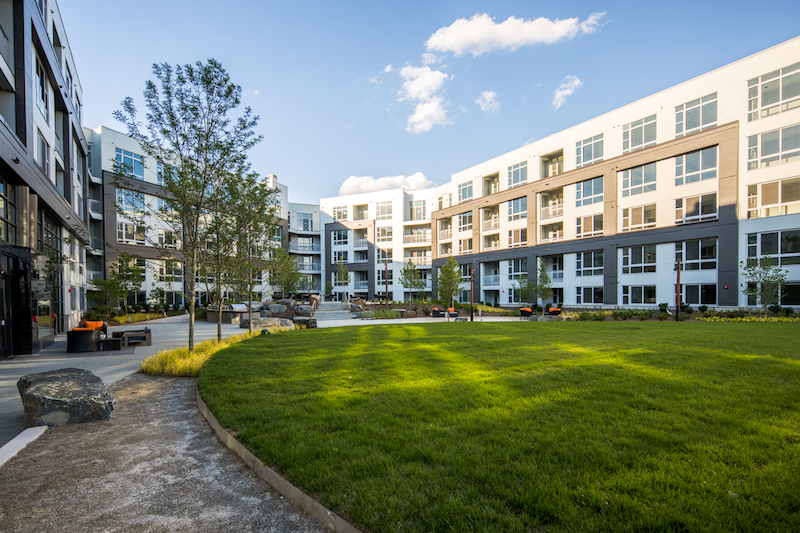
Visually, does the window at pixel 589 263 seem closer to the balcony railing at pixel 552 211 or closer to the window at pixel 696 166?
the balcony railing at pixel 552 211

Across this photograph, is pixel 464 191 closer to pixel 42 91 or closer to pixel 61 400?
pixel 42 91

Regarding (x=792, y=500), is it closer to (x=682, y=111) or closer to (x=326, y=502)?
(x=326, y=502)

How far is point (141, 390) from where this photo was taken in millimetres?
8180

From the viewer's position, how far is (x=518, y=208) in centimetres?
4150

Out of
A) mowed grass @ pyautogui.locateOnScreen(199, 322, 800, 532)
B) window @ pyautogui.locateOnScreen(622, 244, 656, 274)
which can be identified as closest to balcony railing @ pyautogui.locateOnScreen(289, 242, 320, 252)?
window @ pyautogui.locateOnScreen(622, 244, 656, 274)

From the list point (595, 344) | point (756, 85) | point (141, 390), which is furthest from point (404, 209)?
point (141, 390)

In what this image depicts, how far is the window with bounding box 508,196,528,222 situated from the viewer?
4075 cm

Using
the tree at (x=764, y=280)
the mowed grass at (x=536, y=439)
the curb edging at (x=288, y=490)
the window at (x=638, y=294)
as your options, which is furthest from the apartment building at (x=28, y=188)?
the window at (x=638, y=294)

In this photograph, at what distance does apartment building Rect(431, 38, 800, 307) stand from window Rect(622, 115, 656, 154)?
0.29ft

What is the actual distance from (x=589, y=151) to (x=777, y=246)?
16.0m

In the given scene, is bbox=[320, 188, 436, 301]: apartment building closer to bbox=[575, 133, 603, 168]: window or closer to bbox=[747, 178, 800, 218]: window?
bbox=[575, 133, 603, 168]: window

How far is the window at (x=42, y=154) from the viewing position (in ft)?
52.9

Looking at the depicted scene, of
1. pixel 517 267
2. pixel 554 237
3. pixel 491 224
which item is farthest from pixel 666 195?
pixel 491 224

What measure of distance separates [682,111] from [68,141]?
41.7 metres
